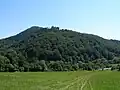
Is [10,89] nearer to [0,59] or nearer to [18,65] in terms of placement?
[0,59]

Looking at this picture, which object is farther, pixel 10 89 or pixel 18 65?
pixel 18 65

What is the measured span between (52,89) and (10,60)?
121 metres

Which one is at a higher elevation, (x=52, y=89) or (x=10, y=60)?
(x=10, y=60)

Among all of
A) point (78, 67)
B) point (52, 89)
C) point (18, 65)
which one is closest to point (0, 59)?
point (18, 65)

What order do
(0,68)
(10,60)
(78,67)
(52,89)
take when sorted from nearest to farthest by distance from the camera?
(52,89), (0,68), (10,60), (78,67)

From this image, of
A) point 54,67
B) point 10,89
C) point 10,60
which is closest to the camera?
point 10,89

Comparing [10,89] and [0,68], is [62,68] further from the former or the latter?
[10,89]

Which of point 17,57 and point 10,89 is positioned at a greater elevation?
point 17,57

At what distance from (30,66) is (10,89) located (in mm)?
127379

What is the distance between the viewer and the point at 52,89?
3647cm

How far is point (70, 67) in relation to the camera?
18888 centimetres

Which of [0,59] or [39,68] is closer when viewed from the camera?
[0,59]

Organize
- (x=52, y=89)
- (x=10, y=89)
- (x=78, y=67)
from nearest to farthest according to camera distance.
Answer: (x=10, y=89) → (x=52, y=89) → (x=78, y=67)

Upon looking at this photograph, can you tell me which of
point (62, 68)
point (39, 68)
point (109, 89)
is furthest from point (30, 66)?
point (109, 89)
